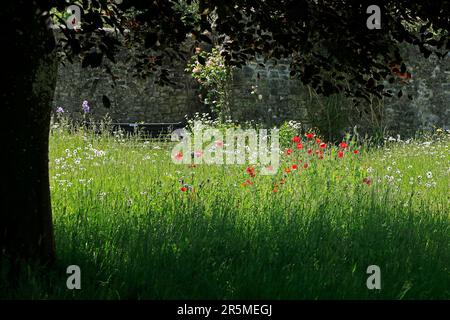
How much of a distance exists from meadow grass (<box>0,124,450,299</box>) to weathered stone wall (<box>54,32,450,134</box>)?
26.0 ft

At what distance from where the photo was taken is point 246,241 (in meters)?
5.59

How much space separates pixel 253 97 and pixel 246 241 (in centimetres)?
1098

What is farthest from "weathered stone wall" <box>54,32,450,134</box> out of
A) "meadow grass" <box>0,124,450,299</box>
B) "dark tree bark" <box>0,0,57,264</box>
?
"dark tree bark" <box>0,0,57,264</box>

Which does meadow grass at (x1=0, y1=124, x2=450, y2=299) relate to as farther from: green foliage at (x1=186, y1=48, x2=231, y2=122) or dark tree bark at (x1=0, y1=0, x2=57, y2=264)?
green foliage at (x1=186, y1=48, x2=231, y2=122)

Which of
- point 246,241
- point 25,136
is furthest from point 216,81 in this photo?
point 25,136

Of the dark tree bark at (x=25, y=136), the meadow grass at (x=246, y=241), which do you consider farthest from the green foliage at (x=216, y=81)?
the dark tree bark at (x=25, y=136)

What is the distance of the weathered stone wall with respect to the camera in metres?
16.3

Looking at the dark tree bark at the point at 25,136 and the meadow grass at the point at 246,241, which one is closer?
the dark tree bark at the point at 25,136

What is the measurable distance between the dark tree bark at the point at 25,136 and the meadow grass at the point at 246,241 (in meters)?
0.33

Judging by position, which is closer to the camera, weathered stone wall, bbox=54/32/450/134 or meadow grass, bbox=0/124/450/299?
meadow grass, bbox=0/124/450/299

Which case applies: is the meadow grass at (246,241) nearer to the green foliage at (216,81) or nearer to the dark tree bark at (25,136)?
the dark tree bark at (25,136)

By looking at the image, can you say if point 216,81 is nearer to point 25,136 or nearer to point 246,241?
point 246,241

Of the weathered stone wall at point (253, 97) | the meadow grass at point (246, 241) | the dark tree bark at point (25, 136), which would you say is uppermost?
the weathered stone wall at point (253, 97)

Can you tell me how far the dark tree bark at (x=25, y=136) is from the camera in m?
4.41
